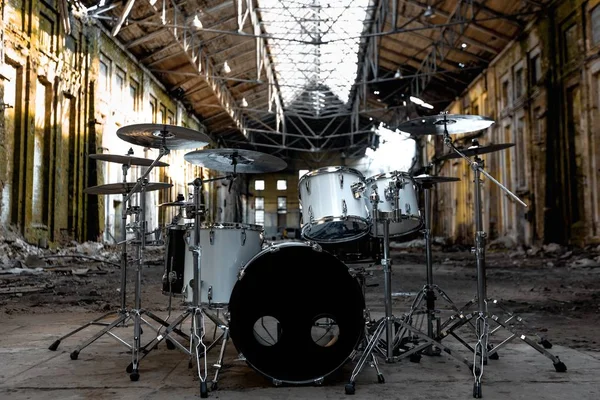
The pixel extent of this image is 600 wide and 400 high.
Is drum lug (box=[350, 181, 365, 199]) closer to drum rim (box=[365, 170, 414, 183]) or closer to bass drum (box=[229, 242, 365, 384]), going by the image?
drum rim (box=[365, 170, 414, 183])

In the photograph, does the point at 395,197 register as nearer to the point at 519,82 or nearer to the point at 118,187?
the point at 118,187

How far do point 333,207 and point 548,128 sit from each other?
12956 mm

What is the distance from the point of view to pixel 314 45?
22.3m

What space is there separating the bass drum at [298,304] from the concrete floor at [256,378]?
0.69ft

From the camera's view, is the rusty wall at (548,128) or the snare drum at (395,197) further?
the rusty wall at (548,128)

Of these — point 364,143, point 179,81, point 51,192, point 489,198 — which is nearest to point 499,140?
point 489,198

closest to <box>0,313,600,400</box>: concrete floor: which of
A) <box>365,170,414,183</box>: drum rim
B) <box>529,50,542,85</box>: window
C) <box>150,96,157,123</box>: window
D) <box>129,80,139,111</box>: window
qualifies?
<box>365,170,414,183</box>: drum rim

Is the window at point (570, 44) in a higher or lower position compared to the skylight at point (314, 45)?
lower

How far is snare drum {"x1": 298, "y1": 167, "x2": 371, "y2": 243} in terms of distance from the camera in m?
4.18

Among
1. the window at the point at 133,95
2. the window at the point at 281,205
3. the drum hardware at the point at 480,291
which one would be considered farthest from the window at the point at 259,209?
the drum hardware at the point at 480,291

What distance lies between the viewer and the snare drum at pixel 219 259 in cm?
426

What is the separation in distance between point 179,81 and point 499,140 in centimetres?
1308

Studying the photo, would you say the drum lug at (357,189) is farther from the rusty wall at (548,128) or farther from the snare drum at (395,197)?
the rusty wall at (548,128)

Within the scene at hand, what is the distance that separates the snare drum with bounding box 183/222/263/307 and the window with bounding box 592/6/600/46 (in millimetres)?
11998
